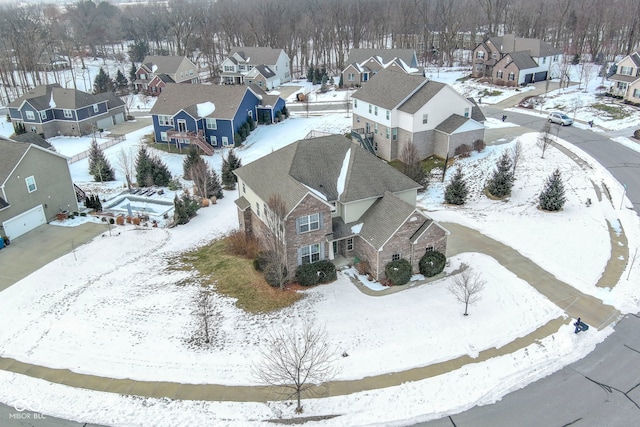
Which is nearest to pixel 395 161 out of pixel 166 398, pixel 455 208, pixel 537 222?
pixel 455 208

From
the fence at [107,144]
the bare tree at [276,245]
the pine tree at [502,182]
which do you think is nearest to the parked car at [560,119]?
the pine tree at [502,182]

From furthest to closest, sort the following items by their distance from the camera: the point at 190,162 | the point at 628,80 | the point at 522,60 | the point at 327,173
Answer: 1. the point at 522,60
2. the point at 628,80
3. the point at 190,162
4. the point at 327,173

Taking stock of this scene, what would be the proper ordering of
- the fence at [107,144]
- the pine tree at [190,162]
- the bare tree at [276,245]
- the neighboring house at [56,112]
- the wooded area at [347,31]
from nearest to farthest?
the bare tree at [276,245] < the pine tree at [190,162] < the fence at [107,144] < the neighboring house at [56,112] < the wooded area at [347,31]

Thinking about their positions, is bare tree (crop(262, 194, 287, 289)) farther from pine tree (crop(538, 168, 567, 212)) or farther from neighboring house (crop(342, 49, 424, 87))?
neighboring house (crop(342, 49, 424, 87))

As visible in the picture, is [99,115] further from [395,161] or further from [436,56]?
[436,56]

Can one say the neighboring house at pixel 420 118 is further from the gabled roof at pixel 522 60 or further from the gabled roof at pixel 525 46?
the gabled roof at pixel 525 46

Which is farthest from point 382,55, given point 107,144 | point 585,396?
point 585,396

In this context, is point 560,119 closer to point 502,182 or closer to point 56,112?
point 502,182
